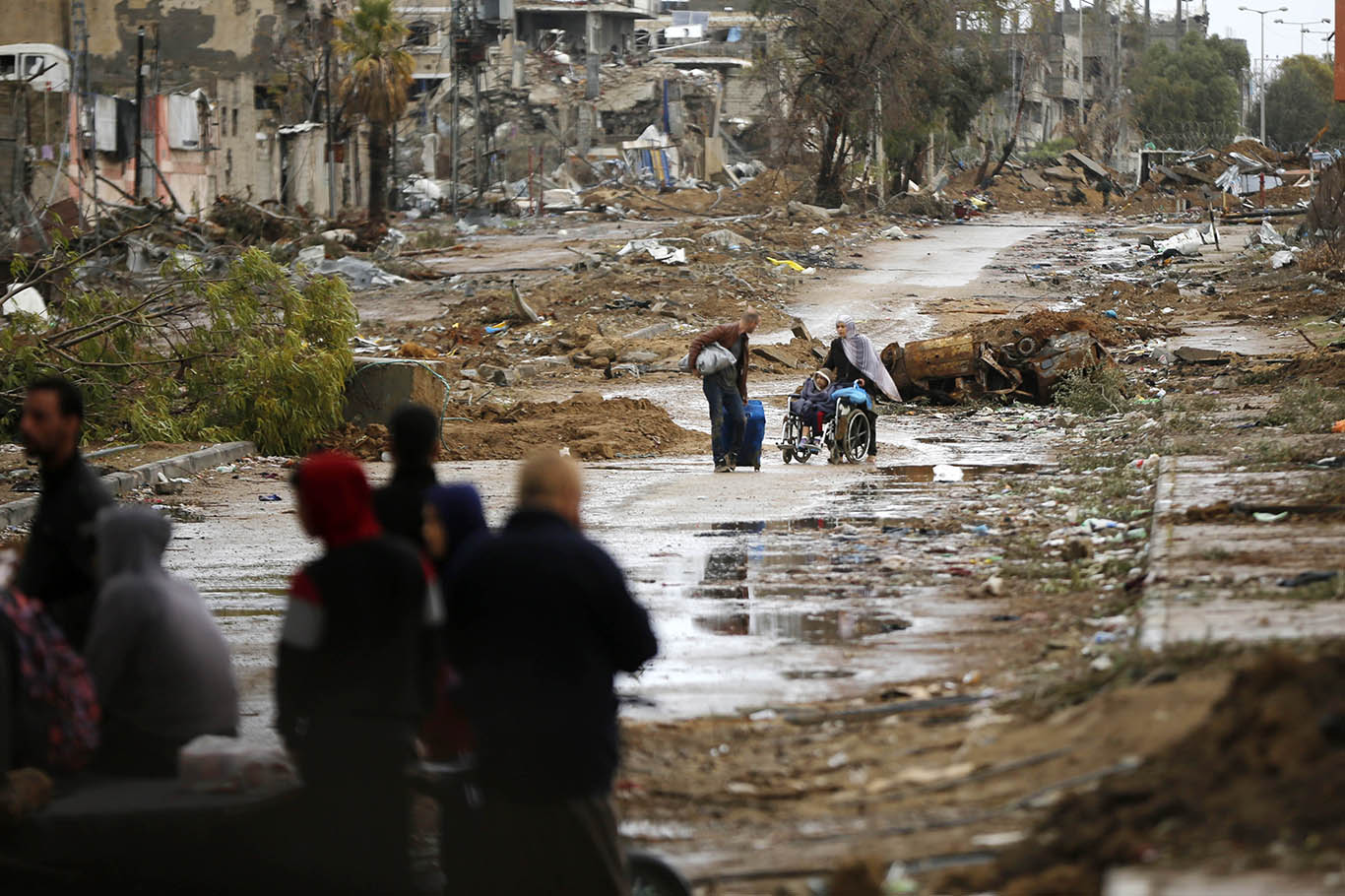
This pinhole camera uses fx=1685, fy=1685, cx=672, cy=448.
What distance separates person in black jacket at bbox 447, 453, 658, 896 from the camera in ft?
14.6

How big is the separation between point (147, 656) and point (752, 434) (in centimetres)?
1232

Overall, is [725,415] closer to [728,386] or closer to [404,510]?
[728,386]

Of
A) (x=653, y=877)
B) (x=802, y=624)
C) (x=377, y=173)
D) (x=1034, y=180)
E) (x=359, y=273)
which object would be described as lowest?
(x=802, y=624)

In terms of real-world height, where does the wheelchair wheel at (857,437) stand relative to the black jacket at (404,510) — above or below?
below

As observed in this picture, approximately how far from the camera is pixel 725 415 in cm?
1716

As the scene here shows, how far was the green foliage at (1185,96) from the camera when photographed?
9806 centimetres

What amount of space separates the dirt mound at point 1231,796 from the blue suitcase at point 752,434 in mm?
12188

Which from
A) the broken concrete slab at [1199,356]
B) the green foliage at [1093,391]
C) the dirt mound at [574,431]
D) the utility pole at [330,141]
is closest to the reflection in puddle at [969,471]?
the dirt mound at [574,431]

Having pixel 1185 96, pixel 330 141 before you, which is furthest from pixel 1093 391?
pixel 1185 96

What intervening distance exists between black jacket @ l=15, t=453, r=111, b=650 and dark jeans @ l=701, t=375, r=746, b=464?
11315 millimetres

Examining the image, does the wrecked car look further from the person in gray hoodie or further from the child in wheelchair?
the person in gray hoodie

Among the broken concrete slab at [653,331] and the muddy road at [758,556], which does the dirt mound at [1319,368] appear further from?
the broken concrete slab at [653,331]

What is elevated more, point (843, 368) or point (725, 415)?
point (843, 368)

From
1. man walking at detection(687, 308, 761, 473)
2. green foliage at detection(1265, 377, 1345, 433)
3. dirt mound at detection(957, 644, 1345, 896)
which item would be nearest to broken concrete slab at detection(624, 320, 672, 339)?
man walking at detection(687, 308, 761, 473)
